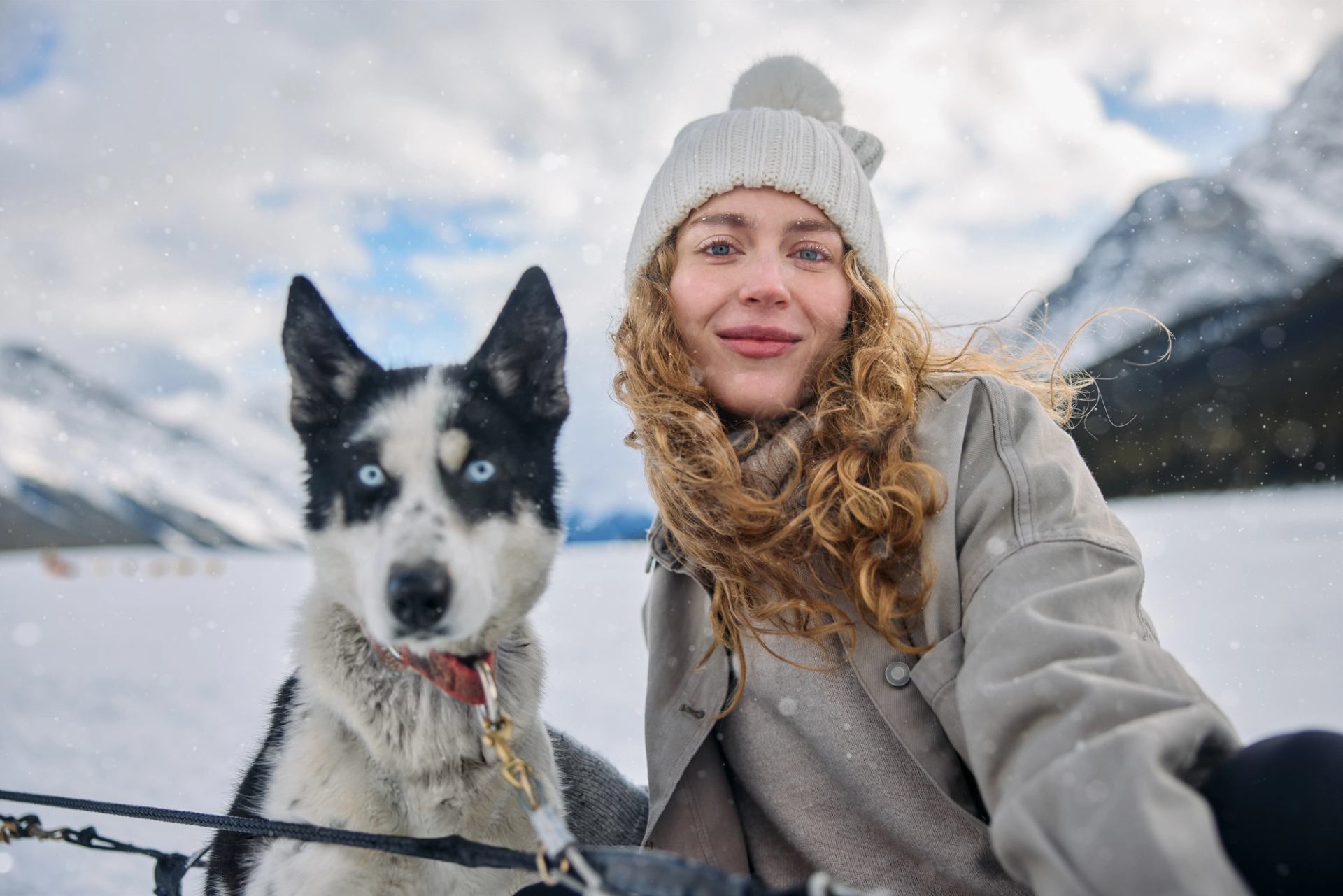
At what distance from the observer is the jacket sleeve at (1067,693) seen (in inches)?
35.5

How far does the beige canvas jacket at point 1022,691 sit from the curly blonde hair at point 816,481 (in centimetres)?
7

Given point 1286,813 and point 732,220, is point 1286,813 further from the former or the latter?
point 732,220

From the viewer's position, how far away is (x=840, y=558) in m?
1.63

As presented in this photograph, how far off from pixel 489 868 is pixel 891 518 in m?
1.10

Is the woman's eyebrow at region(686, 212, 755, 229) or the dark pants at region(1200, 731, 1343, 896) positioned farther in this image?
the woman's eyebrow at region(686, 212, 755, 229)

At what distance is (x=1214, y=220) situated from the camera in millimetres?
97188

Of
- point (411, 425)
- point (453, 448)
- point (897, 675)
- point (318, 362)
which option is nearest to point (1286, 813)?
point (897, 675)

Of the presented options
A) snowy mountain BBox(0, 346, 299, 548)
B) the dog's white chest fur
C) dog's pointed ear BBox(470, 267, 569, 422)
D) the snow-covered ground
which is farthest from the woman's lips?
snowy mountain BBox(0, 346, 299, 548)

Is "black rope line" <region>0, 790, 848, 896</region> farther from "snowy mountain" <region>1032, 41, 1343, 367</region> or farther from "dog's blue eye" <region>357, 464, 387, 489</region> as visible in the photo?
"snowy mountain" <region>1032, 41, 1343, 367</region>

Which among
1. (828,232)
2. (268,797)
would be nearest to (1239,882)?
(828,232)

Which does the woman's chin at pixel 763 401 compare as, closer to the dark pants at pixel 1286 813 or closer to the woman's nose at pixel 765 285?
the woman's nose at pixel 765 285

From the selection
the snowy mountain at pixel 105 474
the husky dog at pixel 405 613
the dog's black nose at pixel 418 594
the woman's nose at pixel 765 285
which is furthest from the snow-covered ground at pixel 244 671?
the snowy mountain at pixel 105 474

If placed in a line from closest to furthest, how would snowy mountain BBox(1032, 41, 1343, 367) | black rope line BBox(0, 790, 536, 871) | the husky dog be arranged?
1. black rope line BBox(0, 790, 536, 871)
2. the husky dog
3. snowy mountain BBox(1032, 41, 1343, 367)

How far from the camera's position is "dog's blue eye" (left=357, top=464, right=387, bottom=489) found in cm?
149
